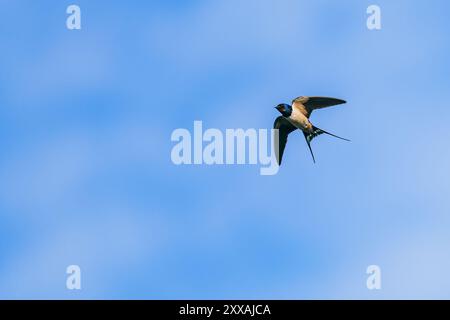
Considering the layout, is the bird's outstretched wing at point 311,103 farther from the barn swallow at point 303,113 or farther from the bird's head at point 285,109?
the bird's head at point 285,109

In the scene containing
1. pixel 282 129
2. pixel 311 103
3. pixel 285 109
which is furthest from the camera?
pixel 282 129

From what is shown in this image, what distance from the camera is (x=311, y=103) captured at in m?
21.5

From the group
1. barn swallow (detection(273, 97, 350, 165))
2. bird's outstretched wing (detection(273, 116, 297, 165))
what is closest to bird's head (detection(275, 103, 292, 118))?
barn swallow (detection(273, 97, 350, 165))

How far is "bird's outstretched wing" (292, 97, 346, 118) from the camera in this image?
2134cm

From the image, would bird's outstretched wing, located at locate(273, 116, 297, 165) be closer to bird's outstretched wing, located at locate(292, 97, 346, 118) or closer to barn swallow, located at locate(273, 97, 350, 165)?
barn swallow, located at locate(273, 97, 350, 165)

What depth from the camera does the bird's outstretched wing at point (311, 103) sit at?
2134cm

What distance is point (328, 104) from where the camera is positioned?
21438mm

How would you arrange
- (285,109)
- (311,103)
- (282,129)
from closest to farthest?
(311,103), (285,109), (282,129)

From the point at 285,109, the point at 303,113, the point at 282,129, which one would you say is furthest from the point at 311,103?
the point at 282,129

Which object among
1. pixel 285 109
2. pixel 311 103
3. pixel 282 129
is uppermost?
pixel 311 103

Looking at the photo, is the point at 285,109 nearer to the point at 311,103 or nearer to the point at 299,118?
the point at 299,118
